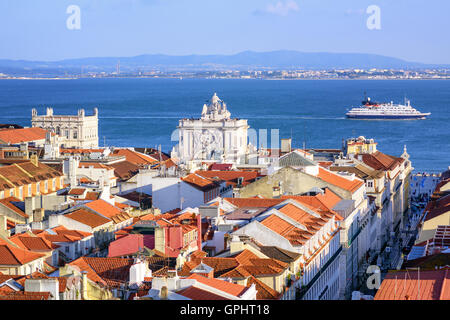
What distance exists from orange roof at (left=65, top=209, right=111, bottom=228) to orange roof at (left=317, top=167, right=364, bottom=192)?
997 centimetres

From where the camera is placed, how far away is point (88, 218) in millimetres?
30047

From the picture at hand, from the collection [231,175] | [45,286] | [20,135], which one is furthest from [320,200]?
[20,135]

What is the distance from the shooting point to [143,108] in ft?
545

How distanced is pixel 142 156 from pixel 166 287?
1650 inches

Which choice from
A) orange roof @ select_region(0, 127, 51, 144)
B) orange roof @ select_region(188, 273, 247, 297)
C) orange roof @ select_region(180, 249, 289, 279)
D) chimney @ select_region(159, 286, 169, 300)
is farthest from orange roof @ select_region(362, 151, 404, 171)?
chimney @ select_region(159, 286, 169, 300)

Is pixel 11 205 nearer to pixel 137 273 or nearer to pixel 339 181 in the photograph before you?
pixel 339 181

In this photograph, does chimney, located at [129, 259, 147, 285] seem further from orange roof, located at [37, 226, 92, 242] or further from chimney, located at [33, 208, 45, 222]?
chimney, located at [33, 208, 45, 222]

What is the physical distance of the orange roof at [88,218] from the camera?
1161 inches

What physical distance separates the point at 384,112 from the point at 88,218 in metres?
135

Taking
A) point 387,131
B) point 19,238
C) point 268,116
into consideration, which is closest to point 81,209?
point 19,238
